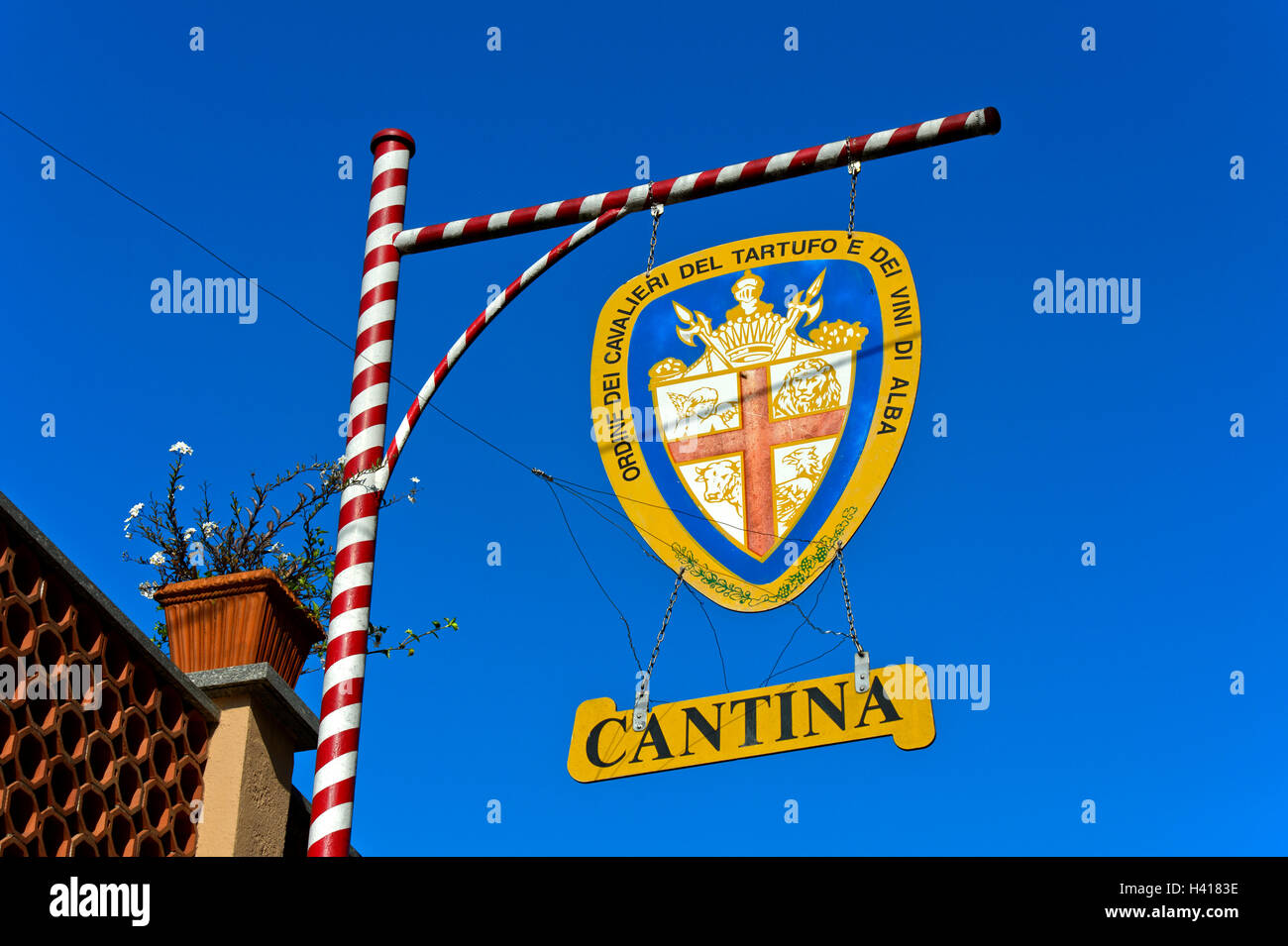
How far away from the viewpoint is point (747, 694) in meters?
5.52

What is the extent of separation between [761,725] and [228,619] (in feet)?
8.32

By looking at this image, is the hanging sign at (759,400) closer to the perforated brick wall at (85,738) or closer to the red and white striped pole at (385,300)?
the red and white striped pole at (385,300)

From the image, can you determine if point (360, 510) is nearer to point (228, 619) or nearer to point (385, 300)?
point (228, 619)

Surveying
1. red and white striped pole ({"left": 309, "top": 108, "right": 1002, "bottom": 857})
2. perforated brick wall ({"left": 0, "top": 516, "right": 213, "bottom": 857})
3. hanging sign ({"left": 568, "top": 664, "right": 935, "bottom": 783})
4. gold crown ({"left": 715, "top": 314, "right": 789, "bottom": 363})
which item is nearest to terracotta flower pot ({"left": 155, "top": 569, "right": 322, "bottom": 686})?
perforated brick wall ({"left": 0, "top": 516, "right": 213, "bottom": 857})

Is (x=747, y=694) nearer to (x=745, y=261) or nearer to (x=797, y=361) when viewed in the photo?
(x=797, y=361)

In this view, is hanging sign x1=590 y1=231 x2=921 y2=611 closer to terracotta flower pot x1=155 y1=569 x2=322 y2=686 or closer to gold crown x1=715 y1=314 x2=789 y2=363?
gold crown x1=715 y1=314 x2=789 y2=363

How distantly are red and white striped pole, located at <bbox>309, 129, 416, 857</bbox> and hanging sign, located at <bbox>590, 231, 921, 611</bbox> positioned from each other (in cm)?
100

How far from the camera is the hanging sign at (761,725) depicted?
210 inches

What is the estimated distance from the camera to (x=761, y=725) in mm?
5438

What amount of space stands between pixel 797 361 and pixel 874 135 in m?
1.18

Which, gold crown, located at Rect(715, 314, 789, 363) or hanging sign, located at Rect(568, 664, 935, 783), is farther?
gold crown, located at Rect(715, 314, 789, 363)

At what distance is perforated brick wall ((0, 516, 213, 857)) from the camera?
5.29 metres

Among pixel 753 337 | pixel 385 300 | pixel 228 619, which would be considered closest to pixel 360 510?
pixel 228 619
